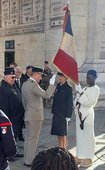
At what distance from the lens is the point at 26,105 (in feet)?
21.4

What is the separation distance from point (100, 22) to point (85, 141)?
806 centimetres

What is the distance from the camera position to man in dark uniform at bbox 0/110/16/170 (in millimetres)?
3490

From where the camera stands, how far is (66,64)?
687 cm

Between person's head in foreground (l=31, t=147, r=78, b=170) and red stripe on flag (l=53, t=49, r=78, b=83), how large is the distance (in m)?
4.83

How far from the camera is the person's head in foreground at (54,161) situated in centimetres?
194

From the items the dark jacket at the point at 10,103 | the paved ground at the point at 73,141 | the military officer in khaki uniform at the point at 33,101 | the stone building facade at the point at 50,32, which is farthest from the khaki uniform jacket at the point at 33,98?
the stone building facade at the point at 50,32

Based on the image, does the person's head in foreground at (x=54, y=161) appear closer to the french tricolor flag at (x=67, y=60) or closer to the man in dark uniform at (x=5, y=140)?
the man in dark uniform at (x=5, y=140)

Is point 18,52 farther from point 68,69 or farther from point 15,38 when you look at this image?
point 68,69

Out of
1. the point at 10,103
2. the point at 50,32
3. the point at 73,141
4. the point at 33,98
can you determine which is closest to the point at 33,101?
the point at 33,98

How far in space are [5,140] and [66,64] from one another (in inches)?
139

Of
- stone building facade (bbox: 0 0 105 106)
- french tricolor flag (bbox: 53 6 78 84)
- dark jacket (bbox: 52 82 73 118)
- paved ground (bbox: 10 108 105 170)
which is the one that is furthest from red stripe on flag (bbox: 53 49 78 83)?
stone building facade (bbox: 0 0 105 106)

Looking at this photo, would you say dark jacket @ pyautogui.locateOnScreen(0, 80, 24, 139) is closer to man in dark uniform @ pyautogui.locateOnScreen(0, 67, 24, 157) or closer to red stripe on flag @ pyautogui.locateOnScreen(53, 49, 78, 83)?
man in dark uniform @ pyautogui.locateOnScreen(0, 67, 24, 157)

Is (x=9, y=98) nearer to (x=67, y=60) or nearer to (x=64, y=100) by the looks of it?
(x=64, y=100)

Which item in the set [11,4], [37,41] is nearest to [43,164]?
[37,41]
